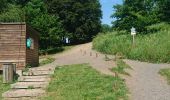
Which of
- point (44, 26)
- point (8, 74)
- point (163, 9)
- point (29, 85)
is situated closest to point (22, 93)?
point (29, 85)

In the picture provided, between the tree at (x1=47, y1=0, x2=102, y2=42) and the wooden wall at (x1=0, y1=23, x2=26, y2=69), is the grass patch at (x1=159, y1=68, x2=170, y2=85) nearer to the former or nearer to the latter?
the wooden wall at (x1=0, y1=23, x2=26, y2=69)

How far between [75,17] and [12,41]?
136ft

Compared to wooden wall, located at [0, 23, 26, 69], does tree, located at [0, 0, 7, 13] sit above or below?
above

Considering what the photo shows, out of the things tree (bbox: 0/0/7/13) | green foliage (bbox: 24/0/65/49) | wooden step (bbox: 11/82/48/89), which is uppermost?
tree (bbox: 0/0/7/13)

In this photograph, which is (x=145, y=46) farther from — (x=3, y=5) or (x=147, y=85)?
(x=3, y=5)

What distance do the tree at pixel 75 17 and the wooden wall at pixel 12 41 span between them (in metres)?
40.6

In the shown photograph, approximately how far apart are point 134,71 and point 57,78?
487 cm

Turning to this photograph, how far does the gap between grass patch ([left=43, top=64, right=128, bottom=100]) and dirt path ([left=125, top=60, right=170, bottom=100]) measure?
1.50 ft

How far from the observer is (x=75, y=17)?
212 feet

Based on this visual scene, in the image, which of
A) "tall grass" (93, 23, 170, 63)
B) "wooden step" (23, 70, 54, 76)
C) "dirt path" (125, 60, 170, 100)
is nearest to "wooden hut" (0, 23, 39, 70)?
"wooden step" (23, 70, 54, 76)

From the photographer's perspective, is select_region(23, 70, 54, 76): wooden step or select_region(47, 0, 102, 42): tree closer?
select_region(23, 70, 54, 76): wooden step

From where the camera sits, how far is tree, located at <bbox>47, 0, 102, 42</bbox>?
6450cm

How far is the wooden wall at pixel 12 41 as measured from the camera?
76.3ft

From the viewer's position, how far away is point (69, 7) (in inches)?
2559
